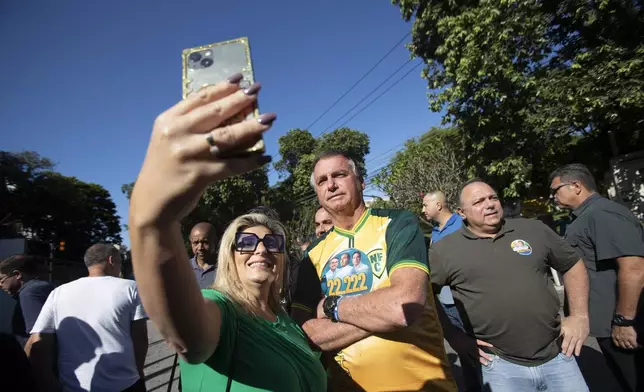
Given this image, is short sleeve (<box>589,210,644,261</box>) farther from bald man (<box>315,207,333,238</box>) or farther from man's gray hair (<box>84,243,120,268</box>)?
man's gray hair (<box>84,243,120,268</box>)

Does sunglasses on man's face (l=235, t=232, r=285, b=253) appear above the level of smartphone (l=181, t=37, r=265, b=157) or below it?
below

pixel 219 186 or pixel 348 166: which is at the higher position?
pixel 219 186

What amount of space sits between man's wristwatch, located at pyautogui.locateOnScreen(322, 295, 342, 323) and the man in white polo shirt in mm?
2375

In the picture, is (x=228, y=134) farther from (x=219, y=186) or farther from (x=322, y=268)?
(x=219, y=186)

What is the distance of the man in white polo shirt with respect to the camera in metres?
3.06

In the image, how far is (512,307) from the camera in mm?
2602

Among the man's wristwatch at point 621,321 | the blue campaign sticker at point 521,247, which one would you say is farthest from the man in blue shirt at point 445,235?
the man's wristwatch at point 621,321

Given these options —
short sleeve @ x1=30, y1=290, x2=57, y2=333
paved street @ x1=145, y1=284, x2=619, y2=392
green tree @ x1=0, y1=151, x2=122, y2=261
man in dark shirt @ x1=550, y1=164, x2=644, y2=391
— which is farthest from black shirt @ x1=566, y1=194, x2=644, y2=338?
green tree @ x1=0, y1=151, x2=122, y2=261

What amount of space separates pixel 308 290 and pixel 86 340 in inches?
91.1

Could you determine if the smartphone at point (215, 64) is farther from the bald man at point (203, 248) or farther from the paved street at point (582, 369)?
the paved street at point (582, 369)

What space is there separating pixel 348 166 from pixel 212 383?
1.46 metres

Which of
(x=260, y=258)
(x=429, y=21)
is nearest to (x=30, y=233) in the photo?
(x=429, y=21)

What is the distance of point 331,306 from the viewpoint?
6.18 feet

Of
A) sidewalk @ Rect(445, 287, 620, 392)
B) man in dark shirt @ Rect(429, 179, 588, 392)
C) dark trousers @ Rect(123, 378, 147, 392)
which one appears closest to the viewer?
man in dark shirt @ Rect(429, 179, 588, 392)
